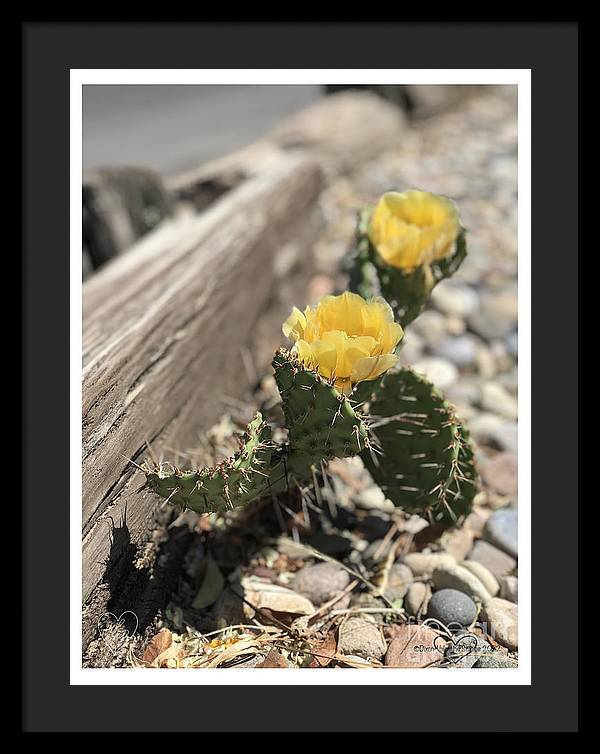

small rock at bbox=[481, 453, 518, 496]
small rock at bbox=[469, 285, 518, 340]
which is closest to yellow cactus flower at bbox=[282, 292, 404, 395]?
small rock at bbox=[481, 453, 518, 496]

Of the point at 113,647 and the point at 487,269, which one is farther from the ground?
the point at 487,269

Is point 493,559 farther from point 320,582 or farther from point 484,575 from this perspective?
point 320,582

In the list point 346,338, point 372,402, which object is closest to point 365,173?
point 372,402

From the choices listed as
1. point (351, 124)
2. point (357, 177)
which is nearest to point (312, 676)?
point (357, 177)

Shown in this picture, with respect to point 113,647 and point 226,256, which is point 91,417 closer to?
point 113,647

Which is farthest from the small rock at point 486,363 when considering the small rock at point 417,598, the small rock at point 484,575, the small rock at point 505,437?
the small rock at point 417,598
